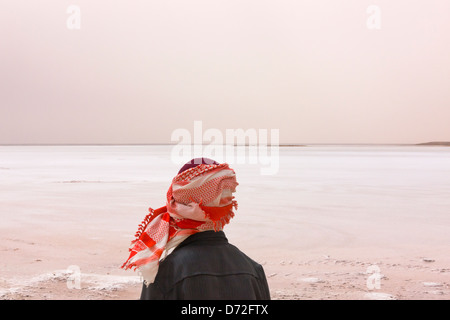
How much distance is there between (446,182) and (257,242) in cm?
1313

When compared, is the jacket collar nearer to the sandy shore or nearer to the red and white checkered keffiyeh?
the red and white checkered keffiyeh

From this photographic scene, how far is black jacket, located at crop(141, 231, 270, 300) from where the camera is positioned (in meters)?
1.99

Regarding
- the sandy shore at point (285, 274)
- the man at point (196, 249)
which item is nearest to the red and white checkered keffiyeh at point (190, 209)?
the man at point (196, 249)

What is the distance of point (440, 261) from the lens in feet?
21.2

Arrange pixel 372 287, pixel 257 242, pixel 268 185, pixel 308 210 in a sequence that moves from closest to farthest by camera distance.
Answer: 1. pixel 372 287
2. pixel 257 242
3. pixel 308 210
4. pixel 268 185

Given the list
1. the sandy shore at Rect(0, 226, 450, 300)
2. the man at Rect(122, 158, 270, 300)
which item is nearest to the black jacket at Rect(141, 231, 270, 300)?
the man at Rect(122, 158, 270, 300)

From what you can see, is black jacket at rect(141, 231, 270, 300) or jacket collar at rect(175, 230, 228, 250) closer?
black jacket at rect(141, 231, 270, 300)

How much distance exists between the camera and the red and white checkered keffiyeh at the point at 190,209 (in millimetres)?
2115

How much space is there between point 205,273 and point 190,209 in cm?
29

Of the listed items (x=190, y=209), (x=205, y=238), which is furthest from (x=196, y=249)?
(x=190, y=209)
